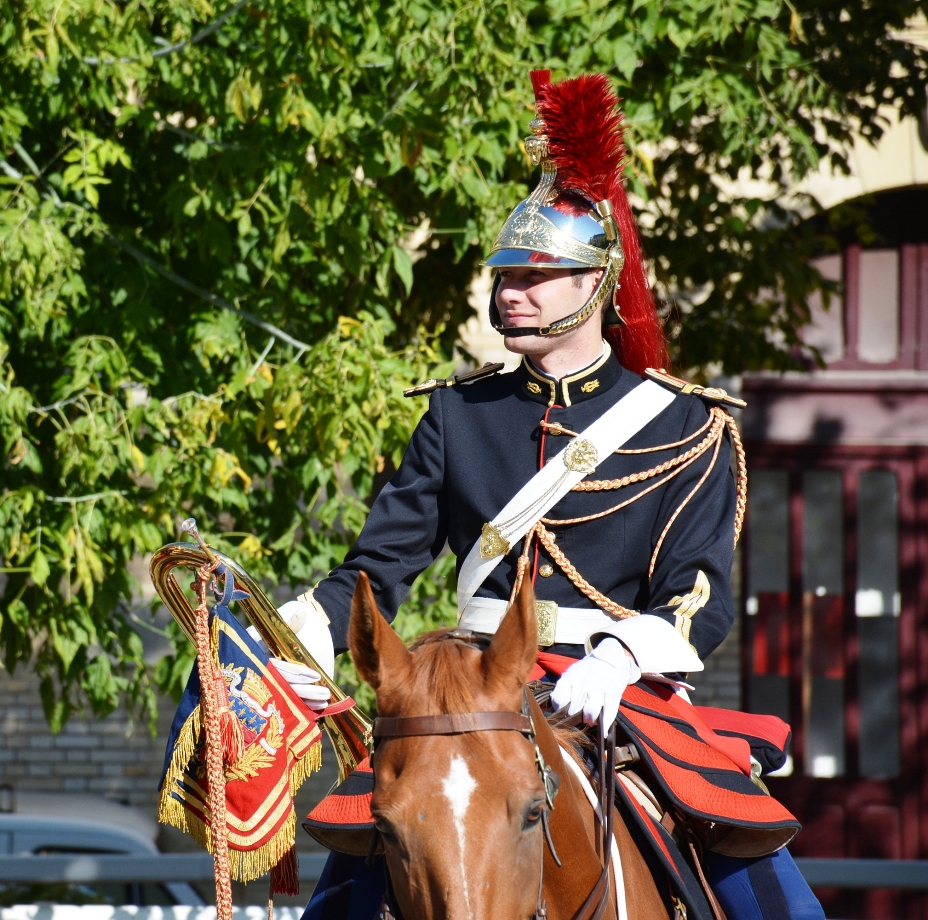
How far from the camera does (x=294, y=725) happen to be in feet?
9.04

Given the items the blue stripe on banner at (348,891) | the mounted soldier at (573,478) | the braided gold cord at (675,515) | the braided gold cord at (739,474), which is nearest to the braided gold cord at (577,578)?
the mounted soldier at (573,478)

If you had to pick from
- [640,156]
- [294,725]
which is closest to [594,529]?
[294,725]

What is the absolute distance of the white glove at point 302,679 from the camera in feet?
9.14

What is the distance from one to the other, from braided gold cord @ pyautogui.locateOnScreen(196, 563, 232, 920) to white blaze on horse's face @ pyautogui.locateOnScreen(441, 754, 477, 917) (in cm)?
76

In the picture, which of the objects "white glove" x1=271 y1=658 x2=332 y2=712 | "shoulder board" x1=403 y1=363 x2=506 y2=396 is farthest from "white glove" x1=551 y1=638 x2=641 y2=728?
"shoulder board" x1=403 y1=363 x2=506 y2=396

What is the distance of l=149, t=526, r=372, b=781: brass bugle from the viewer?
276 centimetres

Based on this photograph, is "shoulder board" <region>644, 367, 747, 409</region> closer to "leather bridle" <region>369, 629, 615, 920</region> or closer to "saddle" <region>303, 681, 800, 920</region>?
"saddle" <region>303, 681, 800, 920</region>

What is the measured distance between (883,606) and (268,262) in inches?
211

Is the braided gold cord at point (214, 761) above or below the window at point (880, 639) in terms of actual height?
above

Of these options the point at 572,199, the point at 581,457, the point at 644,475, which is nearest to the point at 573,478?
the point at 581,457

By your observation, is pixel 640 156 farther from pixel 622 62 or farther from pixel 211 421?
pixel 211 421

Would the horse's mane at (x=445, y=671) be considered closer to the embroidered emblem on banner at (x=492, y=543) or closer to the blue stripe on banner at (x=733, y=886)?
the embroidered emblem on banner at (x=492, y=543)

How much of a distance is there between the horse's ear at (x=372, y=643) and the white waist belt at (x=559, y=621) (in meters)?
0.77

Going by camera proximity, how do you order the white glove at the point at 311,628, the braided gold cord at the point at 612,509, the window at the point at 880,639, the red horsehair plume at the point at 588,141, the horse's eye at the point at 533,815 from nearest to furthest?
the horse's eye at the point at 533,815
the white glove at the point at 311,628
the braided gold cord at the point at 612,509
the red horsehair plume at the point at 588,141
the window at the point at 880,639
